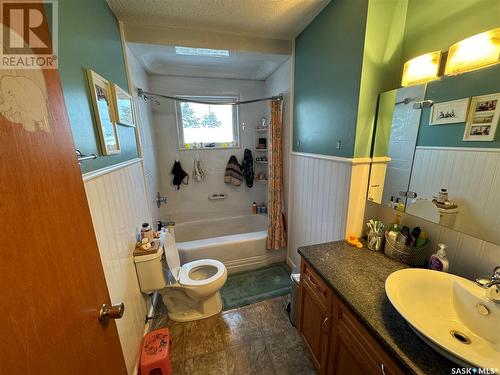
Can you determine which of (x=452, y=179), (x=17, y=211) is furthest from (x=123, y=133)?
(x=452, y=179)

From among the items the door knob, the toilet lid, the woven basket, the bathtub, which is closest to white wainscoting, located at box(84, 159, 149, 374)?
the toilet lid

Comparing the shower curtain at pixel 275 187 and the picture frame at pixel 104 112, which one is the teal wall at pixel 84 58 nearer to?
the picture frame at pixel 104 112

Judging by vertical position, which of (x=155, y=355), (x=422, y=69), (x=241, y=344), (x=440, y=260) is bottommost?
(x=241, y=344)

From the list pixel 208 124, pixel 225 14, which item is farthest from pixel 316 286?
pixel 208 124

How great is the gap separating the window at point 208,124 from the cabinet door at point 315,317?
7.66 ft

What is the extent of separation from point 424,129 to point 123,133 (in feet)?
6.54

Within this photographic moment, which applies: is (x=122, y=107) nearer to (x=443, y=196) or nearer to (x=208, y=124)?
(x=208, y=124)

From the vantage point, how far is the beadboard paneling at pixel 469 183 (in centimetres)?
92

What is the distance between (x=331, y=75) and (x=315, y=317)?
1.70 metres

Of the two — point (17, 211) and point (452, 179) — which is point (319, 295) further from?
point (17, 211)

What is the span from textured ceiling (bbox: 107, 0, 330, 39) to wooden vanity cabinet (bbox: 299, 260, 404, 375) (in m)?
1.85

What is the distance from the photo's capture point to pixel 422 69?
1145 mm

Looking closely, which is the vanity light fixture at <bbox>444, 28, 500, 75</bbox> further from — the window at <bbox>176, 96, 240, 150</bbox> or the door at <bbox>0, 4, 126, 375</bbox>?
the window at <bbox>176, 96, 240, 150</bbox>

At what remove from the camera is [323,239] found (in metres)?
1.84
